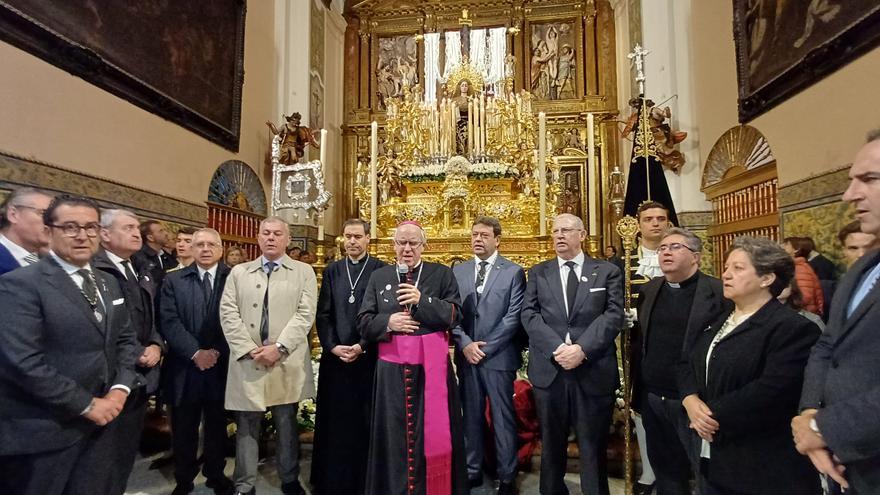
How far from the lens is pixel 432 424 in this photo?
264 cm

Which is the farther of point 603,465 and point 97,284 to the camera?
point 603,465

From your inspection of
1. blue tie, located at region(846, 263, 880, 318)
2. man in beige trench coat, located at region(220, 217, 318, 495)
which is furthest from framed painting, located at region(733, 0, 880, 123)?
man in beige trench coat, located at region(220, 217, 318, 495)

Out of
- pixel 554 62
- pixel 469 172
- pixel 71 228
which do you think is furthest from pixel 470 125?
pixel 71 228

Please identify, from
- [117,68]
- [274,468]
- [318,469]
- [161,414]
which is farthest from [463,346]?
[117,68]

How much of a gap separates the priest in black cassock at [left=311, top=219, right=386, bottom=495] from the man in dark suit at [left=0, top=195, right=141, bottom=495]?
120 centimetres

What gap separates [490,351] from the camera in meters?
3.10

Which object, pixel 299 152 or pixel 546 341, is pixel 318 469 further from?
pixel 299 152

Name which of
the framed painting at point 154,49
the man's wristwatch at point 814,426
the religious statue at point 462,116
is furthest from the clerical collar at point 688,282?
the religious statue at point 462,116

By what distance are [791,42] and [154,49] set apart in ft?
23.4

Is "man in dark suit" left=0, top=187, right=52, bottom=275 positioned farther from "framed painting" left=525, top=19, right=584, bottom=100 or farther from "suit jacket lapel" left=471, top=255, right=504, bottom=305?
"framed painting" left=525, top=19, right=584, bottom=100

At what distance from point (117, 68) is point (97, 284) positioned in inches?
153

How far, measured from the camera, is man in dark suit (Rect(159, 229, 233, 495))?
3027 millimetres

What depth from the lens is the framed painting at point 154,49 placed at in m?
4.11

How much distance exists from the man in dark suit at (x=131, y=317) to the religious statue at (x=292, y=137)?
5239 mm
